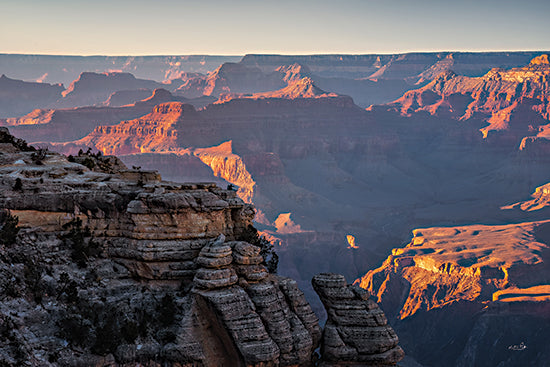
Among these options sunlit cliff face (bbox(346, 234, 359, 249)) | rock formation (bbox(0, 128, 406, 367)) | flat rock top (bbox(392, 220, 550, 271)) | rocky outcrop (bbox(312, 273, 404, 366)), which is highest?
rock formation (bbox(0, 128, 406, 367))

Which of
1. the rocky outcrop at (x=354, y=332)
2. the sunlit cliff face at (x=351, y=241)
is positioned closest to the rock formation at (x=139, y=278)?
the rocky outcrop at (x=354, y=332)

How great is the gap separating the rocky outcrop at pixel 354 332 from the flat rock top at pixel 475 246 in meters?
112

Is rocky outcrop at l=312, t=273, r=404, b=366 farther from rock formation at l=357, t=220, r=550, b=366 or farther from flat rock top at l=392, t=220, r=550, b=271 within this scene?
flat rock top at l=392, t=220, r=550, b=271

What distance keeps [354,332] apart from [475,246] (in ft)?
438

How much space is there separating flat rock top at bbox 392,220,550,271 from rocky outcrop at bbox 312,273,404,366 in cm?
11249

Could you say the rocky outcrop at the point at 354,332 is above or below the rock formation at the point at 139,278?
below

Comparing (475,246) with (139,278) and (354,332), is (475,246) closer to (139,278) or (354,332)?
(354,332)

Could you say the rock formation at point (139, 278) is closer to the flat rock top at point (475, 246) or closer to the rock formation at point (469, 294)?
the rock formation at point (469, 294)

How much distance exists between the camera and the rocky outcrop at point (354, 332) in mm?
33562

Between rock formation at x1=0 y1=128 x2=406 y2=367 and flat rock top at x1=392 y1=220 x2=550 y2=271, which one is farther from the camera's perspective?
flat rock top at x1=392 y1=220 x2=550 y2=271

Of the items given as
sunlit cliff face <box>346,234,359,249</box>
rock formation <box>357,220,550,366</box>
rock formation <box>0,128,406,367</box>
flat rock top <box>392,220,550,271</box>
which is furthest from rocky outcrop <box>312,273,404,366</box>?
sunlit cliff face <box>346,234,359,249</box>

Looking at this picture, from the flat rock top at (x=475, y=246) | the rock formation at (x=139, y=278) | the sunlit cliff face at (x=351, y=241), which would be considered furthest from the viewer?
the sunlit cliff face at (x=351, y=241)

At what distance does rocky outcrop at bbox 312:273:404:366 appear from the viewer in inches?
1321

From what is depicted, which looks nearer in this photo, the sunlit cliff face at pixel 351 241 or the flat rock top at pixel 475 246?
the flat rock top at pixel 475 246
